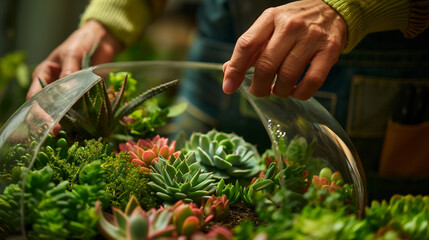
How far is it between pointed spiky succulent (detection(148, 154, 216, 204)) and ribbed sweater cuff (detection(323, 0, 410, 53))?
1.14 feet

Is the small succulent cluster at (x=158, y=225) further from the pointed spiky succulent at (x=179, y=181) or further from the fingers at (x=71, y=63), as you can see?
the fingers at (x=71, y=63)

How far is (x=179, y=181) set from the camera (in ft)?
1.98

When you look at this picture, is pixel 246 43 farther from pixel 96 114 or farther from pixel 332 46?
pixel 96 114

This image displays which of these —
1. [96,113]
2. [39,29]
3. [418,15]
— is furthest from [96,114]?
[39,29]

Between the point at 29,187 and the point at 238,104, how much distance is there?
2.46 ft

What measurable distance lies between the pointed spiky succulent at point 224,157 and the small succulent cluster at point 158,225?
0.16 metres

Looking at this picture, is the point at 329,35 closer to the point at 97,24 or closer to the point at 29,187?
the point at 29,187

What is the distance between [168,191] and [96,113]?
0.23m

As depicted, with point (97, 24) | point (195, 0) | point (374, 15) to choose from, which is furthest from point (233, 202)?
point (195, 0)

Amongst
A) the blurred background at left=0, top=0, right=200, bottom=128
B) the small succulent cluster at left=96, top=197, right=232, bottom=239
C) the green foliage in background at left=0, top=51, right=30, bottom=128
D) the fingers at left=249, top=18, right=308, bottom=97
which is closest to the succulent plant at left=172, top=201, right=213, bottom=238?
the small succulent cluster at left=96, top=197, right=232, bottom=239

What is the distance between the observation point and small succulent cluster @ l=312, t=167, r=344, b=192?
604 mm

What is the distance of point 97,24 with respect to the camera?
1.08 metres

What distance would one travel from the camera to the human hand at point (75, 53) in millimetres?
855

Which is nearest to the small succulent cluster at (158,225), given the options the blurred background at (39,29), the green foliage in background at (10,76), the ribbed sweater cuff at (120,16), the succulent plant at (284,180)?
the succulent plant at (284,180)
